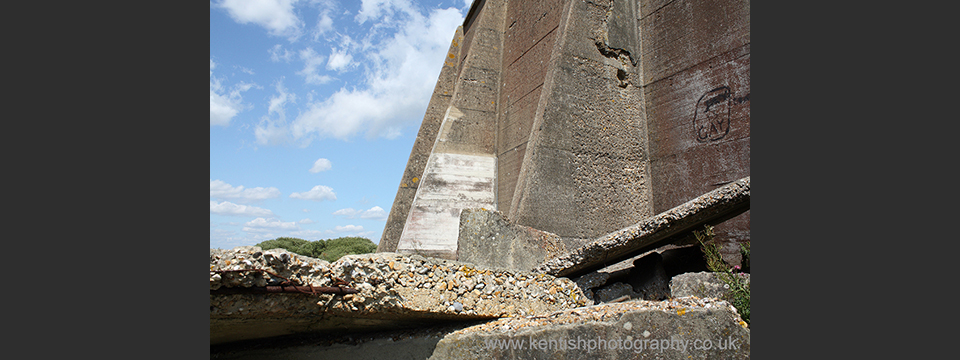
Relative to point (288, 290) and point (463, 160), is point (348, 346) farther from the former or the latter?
point (463, 160)

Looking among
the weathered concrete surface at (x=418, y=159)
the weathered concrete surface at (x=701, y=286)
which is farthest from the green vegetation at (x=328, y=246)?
the weathered concrete surface at (x=701, y=286)

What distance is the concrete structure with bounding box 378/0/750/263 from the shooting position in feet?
16.8

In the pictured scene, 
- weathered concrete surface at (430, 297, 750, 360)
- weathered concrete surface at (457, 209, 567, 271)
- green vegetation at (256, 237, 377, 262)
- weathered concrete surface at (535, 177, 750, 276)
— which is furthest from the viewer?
green vegetation at (256, 237, 377, 262)

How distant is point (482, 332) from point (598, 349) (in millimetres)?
646

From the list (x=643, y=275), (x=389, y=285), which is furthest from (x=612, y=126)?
(x=389, y=285)

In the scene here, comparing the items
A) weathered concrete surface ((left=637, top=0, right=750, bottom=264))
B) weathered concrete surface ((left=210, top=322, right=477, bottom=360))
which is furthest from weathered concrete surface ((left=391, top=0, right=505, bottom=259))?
weathered concrete surface ((left=210, top=322, right=477, bottom=360))

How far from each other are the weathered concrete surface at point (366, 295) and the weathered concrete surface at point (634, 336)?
337mm

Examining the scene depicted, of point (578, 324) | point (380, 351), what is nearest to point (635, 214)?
point (578, 324)

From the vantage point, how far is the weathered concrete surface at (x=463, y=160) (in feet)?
24.3

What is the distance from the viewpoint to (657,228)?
3463mm

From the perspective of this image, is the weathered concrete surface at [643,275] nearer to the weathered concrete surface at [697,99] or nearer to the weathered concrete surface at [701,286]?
the weathered concrete surface at [701,286]

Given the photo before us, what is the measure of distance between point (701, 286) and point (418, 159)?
6.03 metres

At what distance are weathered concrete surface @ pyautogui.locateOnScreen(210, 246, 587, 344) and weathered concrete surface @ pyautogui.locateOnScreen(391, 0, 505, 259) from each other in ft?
13.6

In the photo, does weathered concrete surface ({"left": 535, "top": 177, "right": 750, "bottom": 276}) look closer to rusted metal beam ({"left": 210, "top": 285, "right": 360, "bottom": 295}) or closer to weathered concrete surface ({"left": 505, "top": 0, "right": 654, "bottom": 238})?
weathered concrete surface ({"left": 505, "top": 0, "right": 654, "bottom": 238})
